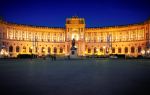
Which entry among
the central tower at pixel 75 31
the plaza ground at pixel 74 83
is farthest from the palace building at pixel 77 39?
the plaza ground at pixel 74 83

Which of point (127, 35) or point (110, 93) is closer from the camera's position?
→ point (110, 93)

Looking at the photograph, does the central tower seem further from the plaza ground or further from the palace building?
the plaza ground

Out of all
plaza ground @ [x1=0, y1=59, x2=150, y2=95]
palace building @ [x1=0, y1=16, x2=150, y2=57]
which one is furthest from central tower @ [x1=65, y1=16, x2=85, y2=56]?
plaza ground @ [x1=0, y1=59, x2=150, y2=95]

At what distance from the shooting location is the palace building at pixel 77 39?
104875mm

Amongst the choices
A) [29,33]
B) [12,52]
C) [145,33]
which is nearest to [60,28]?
[29,33]

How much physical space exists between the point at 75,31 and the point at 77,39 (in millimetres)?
4277

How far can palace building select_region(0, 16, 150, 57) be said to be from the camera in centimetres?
10488

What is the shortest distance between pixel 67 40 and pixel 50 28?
1049 centimetres

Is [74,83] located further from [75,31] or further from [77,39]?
[75,31]

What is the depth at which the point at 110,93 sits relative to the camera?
968cm

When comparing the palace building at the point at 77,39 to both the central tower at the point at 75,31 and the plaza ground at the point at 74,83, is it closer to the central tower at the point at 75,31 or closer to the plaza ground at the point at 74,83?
the central tower at the point at 75,31

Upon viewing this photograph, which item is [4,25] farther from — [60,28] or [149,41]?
[149,41]

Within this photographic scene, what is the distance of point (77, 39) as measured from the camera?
122m

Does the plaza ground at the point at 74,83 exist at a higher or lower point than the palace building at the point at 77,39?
lower
